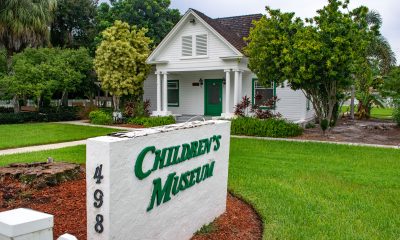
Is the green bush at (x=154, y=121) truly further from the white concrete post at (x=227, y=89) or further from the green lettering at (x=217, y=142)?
the green lettering at (x=217, y=142)

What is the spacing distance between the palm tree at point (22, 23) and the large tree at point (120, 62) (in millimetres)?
6061

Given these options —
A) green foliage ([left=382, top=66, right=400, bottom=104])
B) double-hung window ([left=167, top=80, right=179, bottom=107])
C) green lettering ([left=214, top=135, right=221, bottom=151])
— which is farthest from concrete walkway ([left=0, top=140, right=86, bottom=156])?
green foliage ([left=382, top=66, right=400, bottom=104])

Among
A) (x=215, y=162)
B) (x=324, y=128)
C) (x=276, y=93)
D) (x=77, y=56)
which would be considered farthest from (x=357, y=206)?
(x=77, y=56)

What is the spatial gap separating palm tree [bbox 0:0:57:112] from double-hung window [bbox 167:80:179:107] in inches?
358

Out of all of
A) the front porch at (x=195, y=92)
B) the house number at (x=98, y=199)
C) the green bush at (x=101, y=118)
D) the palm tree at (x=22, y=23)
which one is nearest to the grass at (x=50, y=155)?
the house number at (x=98, y=199)

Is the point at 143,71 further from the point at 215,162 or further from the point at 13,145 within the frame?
the point at 215,162

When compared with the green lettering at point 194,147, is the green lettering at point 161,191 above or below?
below

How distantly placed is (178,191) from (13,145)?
9.73m

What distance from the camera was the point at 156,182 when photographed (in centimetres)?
385

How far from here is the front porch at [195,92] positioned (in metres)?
20.9

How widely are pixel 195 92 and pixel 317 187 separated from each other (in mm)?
15883

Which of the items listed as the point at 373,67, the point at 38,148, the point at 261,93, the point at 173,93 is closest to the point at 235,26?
the point at 261,93

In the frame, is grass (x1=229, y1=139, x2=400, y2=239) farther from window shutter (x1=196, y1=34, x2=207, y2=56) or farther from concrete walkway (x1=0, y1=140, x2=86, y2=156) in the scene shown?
window shutter (x1=196, y1=34, x2=207, y2=56)

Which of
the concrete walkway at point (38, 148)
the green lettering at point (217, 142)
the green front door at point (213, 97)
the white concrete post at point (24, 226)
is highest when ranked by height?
the green front door at point (213, 97)
